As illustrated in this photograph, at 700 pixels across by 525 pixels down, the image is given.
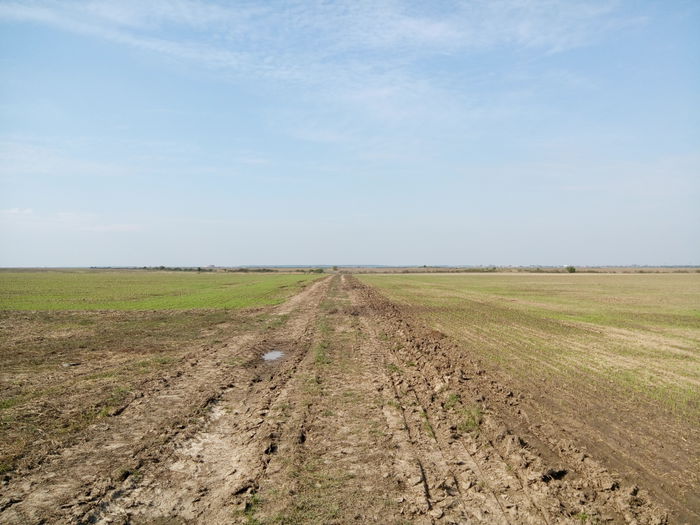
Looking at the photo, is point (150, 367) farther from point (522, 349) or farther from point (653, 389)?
point (653, 389)

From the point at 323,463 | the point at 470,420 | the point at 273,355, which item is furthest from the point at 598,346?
the point at 323,463

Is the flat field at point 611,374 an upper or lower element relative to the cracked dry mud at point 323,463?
lower

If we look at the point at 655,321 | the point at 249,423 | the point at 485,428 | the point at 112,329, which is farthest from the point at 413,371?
the point at 655,321

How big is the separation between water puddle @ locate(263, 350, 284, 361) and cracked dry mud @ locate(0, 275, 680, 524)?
2.97 metres

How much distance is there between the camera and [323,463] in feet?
20.5

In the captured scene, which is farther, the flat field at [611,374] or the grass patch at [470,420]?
the grass patch at [470,420]

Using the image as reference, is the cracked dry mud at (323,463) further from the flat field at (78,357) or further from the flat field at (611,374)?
the flat field at (611,374)

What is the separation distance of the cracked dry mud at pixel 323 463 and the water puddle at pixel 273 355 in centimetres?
297

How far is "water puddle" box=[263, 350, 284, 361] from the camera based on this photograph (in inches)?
550

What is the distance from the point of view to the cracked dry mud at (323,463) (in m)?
5.02

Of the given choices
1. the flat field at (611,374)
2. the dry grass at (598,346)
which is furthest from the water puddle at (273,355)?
the dry grass at (598,346)

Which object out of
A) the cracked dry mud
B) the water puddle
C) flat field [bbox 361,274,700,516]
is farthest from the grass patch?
the water puddle

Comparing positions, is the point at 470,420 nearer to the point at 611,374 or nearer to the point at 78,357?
the point at 611,374

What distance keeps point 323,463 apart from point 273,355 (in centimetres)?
857
